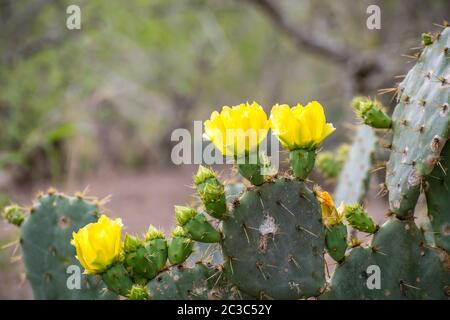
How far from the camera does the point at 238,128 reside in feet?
5.12

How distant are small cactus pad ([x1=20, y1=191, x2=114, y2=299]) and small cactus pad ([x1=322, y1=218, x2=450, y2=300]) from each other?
0.89m

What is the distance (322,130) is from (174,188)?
8.74m

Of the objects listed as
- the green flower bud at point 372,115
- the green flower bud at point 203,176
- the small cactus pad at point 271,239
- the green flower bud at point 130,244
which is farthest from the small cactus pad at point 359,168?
the green flower bud at point 130,244

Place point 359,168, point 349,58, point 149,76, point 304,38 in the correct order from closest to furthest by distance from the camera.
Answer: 1. point 359,168
2. point 349,58
3. point 304,38
4. point 149,76

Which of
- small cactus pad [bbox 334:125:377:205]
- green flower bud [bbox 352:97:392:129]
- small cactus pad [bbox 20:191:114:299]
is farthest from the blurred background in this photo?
green flower bud [bbox 352:97:392:129]

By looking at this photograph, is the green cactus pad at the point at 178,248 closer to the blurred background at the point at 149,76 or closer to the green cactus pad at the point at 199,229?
the green cactus pad at the point at 199,229

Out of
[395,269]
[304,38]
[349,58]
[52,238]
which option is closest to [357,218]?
[395,269]

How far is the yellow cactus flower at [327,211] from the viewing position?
1.73 metres

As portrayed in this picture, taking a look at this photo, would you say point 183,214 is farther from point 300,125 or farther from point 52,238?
point 52,238

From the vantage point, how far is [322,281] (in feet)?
5.61

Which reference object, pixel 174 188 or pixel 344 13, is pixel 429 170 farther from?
pixel 174 188

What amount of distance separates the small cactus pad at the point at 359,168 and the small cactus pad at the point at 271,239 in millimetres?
826

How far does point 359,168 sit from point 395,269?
0.78 meters
